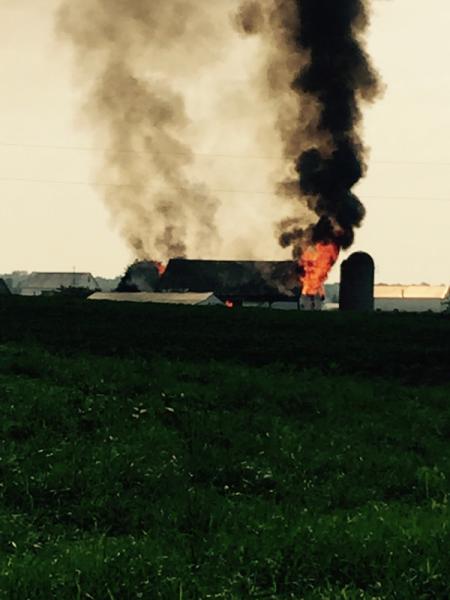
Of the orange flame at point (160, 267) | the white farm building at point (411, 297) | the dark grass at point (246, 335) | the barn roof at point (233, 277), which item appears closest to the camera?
the dark grass at point (246, 335)

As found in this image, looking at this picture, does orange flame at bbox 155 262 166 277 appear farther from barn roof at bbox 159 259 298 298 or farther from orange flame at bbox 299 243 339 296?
orange flame at bbox 299 243 339 296

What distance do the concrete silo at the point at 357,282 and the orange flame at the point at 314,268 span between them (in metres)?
6.02

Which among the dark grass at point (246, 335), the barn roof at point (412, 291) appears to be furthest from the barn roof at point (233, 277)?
the barn roof at point (412, 291)

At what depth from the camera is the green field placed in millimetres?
8969

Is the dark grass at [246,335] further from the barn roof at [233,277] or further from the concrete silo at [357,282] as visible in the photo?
the barn roof at [233,277]

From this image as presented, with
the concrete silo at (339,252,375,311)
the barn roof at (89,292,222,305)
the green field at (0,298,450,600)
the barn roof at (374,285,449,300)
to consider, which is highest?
the barn roof at (374,285,449,300)

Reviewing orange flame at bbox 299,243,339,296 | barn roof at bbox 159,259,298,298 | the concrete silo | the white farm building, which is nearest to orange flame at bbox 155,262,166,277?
barn roof at bbox 159,259,298,298

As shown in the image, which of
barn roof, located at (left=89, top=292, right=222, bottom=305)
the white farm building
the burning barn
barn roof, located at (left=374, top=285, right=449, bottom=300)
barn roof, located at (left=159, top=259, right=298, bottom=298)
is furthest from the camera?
barn roof, located at (left=374, top=285, right=449, bottom=300)

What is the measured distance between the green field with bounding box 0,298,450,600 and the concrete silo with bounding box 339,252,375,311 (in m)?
61.5

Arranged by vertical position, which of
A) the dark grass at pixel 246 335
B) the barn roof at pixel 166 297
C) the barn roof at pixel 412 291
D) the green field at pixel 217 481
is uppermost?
the barn roof at pixel 412 291

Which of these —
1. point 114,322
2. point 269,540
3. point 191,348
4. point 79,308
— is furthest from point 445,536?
point 79,308

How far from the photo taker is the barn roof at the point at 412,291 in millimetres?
176000

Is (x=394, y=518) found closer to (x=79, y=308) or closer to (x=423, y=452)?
(x=423, y=452)

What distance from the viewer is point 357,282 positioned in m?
95.6
